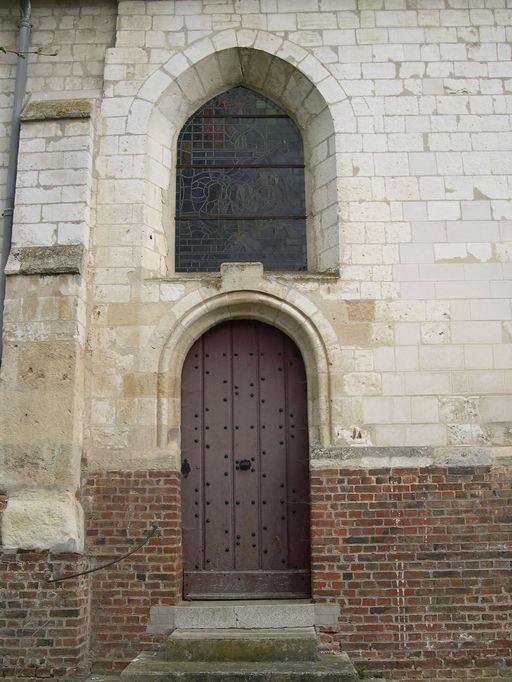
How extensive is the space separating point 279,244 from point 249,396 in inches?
58.3

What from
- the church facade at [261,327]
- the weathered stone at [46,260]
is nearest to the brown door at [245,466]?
the church facade at [261,327]

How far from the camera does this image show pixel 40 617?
228 inches

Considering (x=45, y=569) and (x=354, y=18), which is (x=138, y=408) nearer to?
(x=45, y=569)

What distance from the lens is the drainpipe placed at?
21.7 ft

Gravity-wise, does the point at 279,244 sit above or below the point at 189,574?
above

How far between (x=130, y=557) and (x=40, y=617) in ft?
2.62

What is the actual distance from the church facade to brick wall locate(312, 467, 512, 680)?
18mm

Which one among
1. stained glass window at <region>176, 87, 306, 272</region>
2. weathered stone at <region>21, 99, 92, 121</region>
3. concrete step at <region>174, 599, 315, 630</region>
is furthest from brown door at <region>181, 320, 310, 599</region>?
weathered stone at <region>21, 99, 92, 121</region>

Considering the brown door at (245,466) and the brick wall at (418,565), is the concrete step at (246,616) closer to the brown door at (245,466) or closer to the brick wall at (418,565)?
the brick wall at (418,565)

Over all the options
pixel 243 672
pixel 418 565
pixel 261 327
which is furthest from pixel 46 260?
pixel 418 565

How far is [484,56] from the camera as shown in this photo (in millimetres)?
7086

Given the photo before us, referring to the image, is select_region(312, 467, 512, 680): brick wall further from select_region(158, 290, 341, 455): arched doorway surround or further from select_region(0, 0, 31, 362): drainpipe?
select_region(0, 0, 31, 362): drainpipe

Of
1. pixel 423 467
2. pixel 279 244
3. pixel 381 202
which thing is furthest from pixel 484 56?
pixel 423 467

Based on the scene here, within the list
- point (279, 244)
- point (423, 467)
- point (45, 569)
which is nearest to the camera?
point (45, 569)
